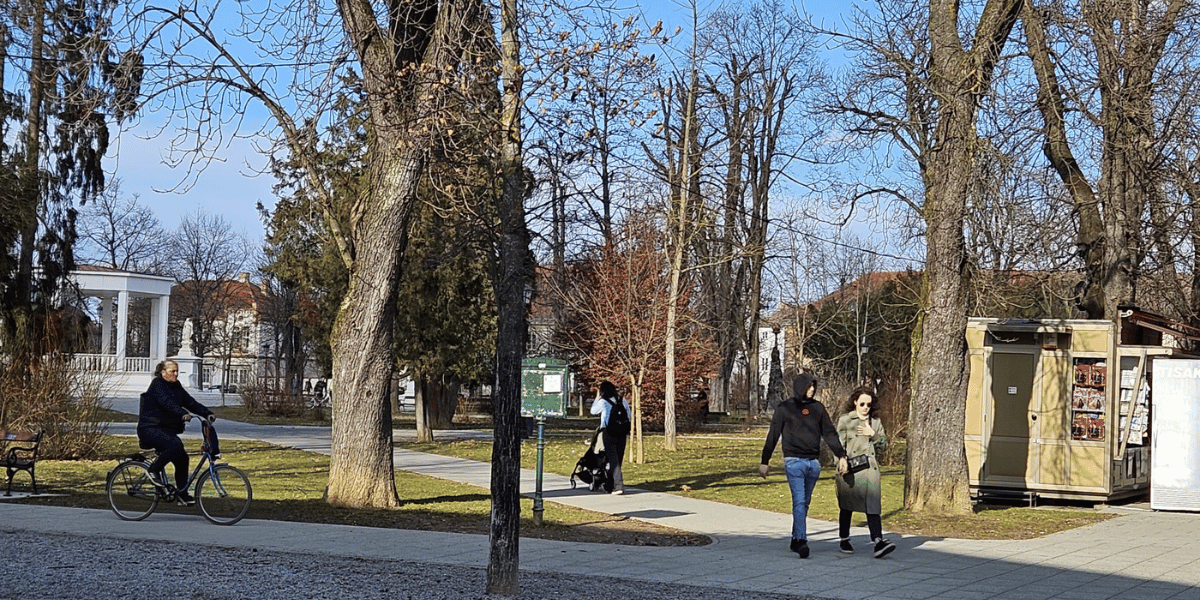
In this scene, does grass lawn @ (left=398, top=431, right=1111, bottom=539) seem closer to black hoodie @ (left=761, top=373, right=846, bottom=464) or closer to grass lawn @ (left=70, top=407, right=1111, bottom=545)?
grass lawn @ (left=70, top=407, right=1111, bottom=545)

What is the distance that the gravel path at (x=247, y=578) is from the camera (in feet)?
27.8

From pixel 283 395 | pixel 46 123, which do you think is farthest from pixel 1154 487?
pixel 283 395

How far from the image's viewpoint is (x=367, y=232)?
14750 mm

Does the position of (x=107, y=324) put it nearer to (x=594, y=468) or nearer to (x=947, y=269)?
(x=594, y=468)

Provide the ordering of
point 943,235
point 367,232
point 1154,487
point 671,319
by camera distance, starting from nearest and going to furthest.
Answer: point 367,232, point 943,235, point 1154,487, point 671,319

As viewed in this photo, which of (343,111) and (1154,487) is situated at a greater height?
(343,111)

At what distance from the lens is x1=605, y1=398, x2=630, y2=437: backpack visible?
18.0 metres

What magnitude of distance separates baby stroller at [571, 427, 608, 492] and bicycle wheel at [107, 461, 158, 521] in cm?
687

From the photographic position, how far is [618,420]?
18062mm

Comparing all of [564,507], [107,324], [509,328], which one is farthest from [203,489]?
[107,324]

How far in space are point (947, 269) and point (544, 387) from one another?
5.54 m

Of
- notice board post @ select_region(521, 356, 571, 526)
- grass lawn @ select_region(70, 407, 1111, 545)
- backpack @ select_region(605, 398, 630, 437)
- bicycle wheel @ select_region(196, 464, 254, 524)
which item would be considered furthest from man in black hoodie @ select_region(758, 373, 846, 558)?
backpack @ select_region(605, 398, 630, 437)

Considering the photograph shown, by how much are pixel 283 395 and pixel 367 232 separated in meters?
31.5

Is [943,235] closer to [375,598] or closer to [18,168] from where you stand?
[375,598]
